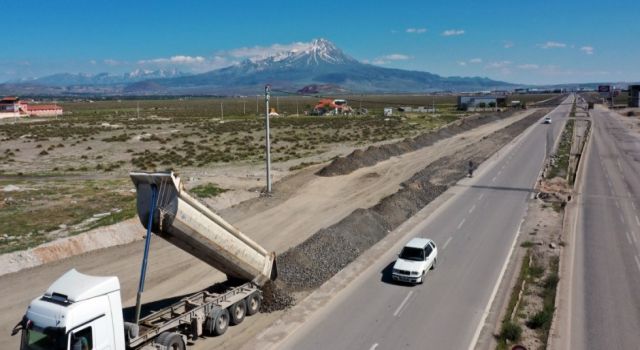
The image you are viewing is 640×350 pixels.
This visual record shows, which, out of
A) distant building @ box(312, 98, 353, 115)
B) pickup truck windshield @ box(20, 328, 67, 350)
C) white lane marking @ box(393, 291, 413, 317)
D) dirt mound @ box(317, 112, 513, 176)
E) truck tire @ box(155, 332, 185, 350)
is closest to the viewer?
pickup truck windshield @ box(20, 328, 67, 350)

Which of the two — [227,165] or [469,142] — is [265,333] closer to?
[227,165]

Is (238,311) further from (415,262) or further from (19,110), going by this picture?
(19,110)

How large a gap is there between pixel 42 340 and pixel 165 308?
4613 mm

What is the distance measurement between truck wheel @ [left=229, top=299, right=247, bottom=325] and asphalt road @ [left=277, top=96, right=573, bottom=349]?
2053mm

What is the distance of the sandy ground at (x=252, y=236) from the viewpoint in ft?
64.3

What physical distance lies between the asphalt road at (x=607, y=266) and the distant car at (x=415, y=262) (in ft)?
18.8

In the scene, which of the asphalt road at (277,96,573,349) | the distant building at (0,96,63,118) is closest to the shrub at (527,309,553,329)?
the asphalt road at (277,96,573,349)

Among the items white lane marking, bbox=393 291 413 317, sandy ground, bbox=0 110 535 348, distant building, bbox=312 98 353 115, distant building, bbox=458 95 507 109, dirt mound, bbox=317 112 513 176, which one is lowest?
white lane marking, bbox=393 291 413 317

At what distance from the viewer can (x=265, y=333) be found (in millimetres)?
16516

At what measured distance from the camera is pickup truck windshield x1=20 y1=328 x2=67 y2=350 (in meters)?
11.0

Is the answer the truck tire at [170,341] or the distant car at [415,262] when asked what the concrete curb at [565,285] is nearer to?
the distant car at [415,262]

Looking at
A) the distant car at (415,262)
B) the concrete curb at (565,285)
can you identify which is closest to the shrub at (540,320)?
the concrete curb at (565,285)

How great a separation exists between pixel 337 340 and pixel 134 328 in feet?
20.8

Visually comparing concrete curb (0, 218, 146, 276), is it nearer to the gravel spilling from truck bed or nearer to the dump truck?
the gravel spilling from truck bed
